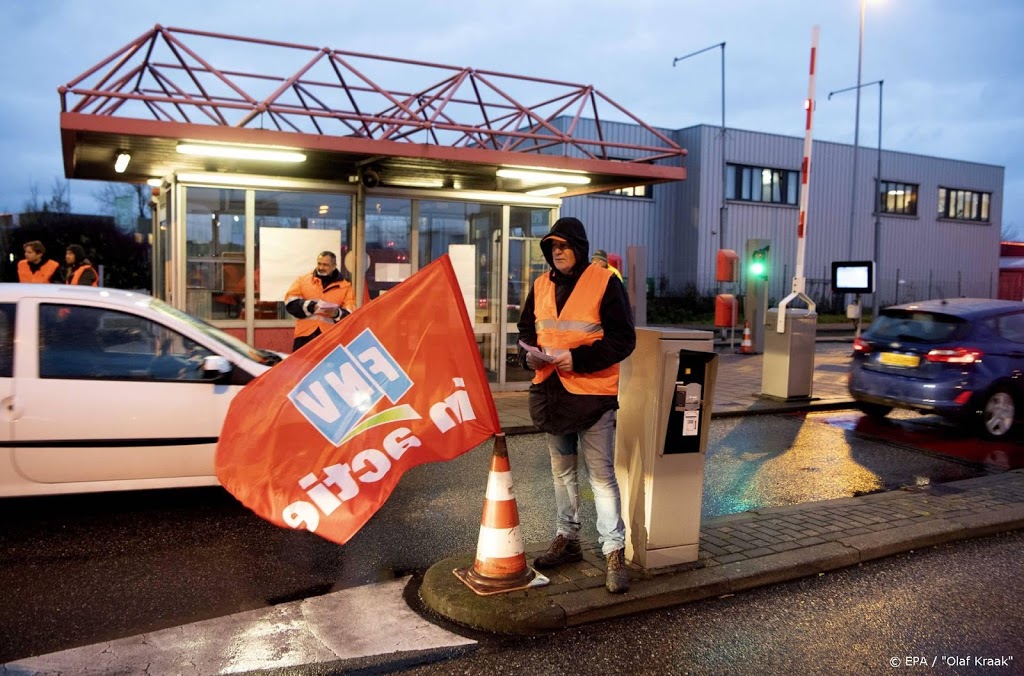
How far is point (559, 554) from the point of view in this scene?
15.3 feet

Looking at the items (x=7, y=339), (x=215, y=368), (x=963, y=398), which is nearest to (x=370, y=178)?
(x=215, y=368)

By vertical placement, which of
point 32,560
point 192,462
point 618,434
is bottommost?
point 32,560

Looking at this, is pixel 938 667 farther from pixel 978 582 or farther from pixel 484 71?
pixel 484 71

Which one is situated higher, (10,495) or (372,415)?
(372,415)

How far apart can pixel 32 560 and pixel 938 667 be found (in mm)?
5006

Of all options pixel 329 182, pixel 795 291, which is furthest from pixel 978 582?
pixel 329 182

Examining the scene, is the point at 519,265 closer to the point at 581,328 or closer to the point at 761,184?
Result: the point at 581,328

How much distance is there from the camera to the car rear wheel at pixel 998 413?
9.08 metres

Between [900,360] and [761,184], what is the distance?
25.5 m

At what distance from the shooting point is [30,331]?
18.3 feet

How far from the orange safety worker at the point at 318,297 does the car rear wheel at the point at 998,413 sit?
7.08 m

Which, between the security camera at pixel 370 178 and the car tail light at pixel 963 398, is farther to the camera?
the security camera at pixel 370 178

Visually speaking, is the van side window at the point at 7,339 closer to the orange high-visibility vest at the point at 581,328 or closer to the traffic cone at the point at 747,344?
the orange high-visibility vest at the point at 581,328

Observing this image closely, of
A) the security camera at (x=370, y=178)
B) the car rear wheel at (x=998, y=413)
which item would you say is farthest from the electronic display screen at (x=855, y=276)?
the security camera at (x=370, y=178)
